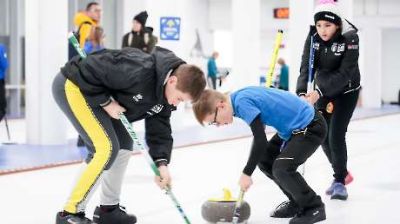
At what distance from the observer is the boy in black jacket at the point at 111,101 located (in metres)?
3.28

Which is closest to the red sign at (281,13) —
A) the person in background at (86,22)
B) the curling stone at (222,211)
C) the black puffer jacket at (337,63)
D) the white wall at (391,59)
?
the white wall at (391,59)

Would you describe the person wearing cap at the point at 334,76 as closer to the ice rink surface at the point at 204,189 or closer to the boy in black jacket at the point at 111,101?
the ice rink surface at the point at 204,189

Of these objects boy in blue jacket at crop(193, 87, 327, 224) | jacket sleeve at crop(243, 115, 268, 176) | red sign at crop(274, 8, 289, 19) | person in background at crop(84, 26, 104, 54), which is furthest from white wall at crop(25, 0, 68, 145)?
red sign at crop(274, 8, 289, 19)

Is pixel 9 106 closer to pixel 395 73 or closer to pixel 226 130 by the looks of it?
pixel 226 130

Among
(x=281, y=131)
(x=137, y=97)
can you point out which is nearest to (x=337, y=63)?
(x=281, y=131)

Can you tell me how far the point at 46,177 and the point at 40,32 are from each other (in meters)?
3.21

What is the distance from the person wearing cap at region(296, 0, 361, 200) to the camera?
4535 millimetres

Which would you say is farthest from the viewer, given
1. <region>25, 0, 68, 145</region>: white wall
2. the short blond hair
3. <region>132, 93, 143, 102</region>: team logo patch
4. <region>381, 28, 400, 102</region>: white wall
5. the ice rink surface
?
<region>381, 28, 400, 102</region>: white wall

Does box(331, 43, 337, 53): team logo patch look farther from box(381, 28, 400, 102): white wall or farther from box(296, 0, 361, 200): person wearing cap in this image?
box(381, 28, 400, 102): white wall

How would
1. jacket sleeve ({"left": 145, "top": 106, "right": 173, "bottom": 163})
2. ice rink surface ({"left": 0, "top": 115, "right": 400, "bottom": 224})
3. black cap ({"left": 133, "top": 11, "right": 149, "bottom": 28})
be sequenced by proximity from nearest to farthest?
jacket sleeve ({"left": 145, "top": 106, "right": 173, "bottom": 163}) → ice rink surface ({"left": 0, "top": 115, "right": 400, "bottom": 224}) → black cap ({"left": 133, "top": 11, "right": 149, "bottom": 28})

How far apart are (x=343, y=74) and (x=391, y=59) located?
17.1 meters

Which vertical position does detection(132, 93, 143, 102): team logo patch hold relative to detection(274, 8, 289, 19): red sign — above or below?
below

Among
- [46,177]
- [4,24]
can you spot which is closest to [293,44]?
[4,24]

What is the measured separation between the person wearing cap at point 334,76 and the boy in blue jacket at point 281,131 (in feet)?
2.40
